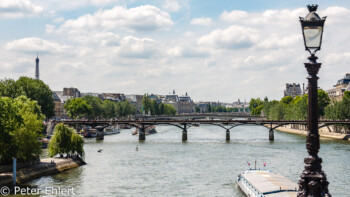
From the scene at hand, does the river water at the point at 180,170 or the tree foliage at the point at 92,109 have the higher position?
the tree foliage at the point at 92,109

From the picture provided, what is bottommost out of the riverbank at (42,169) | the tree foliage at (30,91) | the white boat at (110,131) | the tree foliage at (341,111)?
the riverbank at (42,169)

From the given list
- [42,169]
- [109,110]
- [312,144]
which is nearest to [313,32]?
[312,144]

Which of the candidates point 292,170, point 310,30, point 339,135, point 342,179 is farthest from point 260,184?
point 339,135

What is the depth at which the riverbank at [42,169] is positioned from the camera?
3412 cm

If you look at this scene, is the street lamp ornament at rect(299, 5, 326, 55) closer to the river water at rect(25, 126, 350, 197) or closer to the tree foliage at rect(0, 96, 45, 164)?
the river water at rect(25, 126, 350, 197)

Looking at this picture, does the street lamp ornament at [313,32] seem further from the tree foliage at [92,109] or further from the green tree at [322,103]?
the tree foliage at [92,109]

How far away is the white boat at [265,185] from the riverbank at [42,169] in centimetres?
1635

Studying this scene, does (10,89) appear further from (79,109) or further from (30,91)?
(79,109)

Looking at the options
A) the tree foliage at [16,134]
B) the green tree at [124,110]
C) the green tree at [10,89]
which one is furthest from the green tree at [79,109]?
the tree foliage at [16,134]

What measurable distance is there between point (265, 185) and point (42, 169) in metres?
19.8

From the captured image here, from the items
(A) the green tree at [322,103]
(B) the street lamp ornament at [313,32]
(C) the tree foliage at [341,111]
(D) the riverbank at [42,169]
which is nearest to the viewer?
(B) the street lamp ornament at [313,32]

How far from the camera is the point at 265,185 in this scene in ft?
95.3

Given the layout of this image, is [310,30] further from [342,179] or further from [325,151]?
[325,151]

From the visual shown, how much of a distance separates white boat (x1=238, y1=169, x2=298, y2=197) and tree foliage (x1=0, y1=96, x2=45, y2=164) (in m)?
16.9
